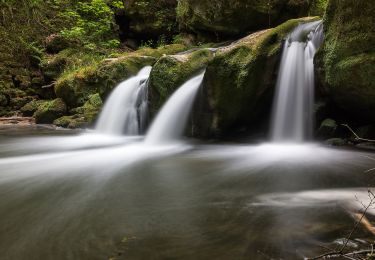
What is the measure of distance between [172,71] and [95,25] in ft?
36.1

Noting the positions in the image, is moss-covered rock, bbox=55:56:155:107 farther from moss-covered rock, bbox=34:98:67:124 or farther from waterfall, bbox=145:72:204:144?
waterfall, bbox=145:72:204:144

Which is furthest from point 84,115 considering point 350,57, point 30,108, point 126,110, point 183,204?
point 183,204

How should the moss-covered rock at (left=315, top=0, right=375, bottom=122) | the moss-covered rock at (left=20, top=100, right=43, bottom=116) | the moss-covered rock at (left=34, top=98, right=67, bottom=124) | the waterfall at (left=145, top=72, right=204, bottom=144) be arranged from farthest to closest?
the moss-covered rock at (left=20, top=100, right=43, bottom=116), the moss-covered rock at (left=34, top=98, right=67, bottom=124), the waterfall at (left=145, top=72, right=204, bottom=144), the moss-covered rock at (left=315, top=0, right=375, bottom=122)

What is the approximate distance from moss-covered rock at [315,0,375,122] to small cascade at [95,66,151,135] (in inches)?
195

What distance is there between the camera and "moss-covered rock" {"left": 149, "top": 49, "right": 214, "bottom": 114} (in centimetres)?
802

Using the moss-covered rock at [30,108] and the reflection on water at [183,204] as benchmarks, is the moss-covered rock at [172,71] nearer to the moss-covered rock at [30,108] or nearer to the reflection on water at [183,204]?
the reflection on water at [183,204]

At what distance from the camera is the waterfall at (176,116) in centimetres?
757

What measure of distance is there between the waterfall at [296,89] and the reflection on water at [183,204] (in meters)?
0.79

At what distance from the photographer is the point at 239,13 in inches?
449

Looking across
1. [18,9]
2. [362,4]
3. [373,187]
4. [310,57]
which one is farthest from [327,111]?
[18,9]

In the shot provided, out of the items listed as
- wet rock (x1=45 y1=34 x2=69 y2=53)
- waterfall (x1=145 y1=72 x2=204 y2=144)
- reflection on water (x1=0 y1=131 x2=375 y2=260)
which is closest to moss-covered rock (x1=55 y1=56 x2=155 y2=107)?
waterfall (x1=145 y1=72 x2=204 y2=144)

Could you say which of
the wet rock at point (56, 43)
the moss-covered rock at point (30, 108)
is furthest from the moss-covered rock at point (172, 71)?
the wet rock at point (56, 43)

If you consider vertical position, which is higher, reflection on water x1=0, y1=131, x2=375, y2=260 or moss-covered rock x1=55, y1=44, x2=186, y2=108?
moss-covered rock x1=55, y1=44, x2=186, y2=108

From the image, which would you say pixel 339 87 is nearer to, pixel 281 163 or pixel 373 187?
pixel 281 163
